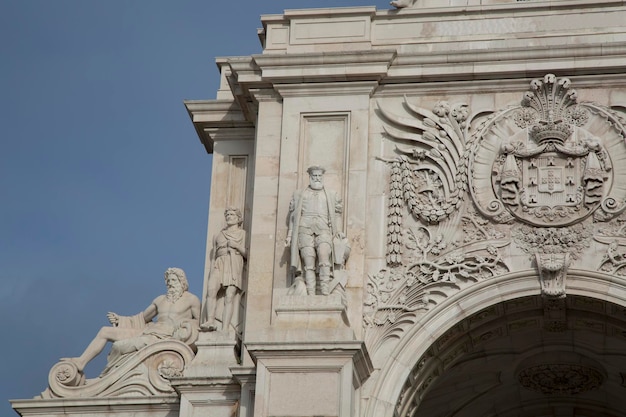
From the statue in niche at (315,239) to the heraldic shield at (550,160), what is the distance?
6.88ft

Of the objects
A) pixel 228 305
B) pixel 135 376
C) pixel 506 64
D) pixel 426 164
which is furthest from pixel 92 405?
pixel 506 64

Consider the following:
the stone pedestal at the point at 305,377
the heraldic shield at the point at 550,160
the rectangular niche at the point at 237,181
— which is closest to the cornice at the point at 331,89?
the rectangular niche at the point at 237,181

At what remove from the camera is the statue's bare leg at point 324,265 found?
867 inches

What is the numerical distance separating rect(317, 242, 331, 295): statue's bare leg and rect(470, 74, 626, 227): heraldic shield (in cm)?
236

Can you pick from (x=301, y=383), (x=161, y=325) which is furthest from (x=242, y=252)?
(x=301, y=383)

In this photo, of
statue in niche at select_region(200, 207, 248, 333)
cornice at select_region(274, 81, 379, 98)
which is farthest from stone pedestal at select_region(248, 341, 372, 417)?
cornice at select_region(274, 81, 379, 98)

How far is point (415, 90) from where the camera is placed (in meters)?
23.8

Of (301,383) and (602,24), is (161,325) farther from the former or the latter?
(602,24)

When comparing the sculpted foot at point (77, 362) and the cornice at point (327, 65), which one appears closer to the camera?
the sculpted foot at point (77, 362)

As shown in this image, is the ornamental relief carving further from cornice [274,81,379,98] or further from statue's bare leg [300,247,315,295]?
statue's bare leg [300,247,315,295]

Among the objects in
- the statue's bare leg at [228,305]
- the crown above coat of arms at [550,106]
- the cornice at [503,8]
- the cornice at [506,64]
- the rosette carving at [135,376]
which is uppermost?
the cornice at [503,8]

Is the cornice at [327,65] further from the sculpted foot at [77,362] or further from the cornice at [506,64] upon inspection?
the sculpted foot at [77,362]

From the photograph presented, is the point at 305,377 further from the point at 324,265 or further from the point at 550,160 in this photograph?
the point at 550,160

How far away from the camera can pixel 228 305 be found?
2327cm
